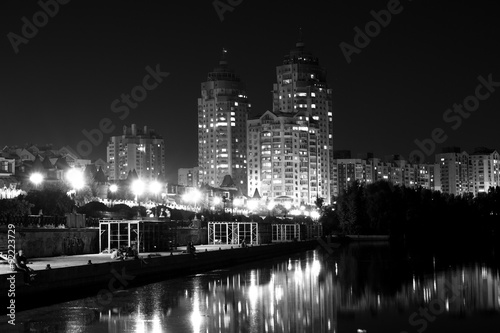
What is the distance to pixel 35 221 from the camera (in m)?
52.7

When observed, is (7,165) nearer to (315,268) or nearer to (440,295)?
(315,268)

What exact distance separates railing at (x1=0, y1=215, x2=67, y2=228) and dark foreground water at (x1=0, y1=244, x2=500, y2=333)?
11.4 meters

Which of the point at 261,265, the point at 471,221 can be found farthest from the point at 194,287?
the point at 471,221

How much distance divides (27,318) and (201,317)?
743cm

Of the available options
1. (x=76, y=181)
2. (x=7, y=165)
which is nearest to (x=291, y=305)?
(x=76, y=181)

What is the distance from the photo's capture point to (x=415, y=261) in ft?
232

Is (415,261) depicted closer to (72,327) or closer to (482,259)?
(482,259)

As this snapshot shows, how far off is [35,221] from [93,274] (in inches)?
623

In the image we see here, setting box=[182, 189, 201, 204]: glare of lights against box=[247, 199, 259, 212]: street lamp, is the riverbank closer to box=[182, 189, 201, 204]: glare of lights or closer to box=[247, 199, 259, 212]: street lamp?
box=[182, 189, 201, 204]: glare of lights

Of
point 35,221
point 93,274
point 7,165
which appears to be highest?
point 7,165

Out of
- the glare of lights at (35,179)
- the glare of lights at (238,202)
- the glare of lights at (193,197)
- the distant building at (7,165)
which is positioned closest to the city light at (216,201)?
the glare of lights at (238,202)

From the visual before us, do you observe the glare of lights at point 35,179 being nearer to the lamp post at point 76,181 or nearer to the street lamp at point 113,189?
the lamp post at point 76,181

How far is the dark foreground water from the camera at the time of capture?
30.5m

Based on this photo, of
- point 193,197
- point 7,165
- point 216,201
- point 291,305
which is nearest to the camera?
point 291,305
